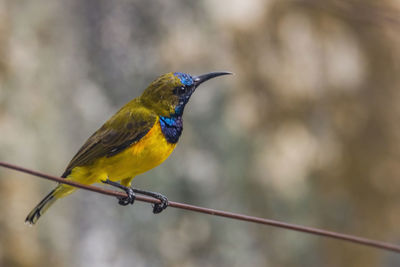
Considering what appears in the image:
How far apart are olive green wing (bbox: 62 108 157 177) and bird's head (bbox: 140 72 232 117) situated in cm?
11

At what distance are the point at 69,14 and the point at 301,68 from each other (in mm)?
2538

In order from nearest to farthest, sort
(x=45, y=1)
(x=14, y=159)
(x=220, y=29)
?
(x=14, y=159) < (x=45, y=1) < (x=220, y=29)

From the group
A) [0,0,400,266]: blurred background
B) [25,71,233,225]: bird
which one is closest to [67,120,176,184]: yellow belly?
[25,71,233,225]: bird

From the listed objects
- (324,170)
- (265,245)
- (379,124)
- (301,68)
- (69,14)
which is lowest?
(265,245)

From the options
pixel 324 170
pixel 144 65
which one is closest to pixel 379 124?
pixel 324 170

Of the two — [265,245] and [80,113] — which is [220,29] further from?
[265,245]

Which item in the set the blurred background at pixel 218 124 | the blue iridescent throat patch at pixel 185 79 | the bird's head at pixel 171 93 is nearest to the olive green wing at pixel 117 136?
the bird's head at pixel 171 93

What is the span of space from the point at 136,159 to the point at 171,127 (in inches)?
13.2

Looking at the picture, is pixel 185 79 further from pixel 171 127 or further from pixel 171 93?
pixel 171 127

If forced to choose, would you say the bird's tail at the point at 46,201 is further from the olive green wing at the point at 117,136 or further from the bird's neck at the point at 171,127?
the bird's neck at the point at 171,127

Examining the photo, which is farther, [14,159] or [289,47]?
[289,47]

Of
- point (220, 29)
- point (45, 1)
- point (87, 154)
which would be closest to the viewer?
point (87, 154)

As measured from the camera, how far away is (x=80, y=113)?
688 centimetres

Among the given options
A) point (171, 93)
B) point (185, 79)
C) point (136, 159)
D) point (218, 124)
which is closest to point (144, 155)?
point (136, 159)
